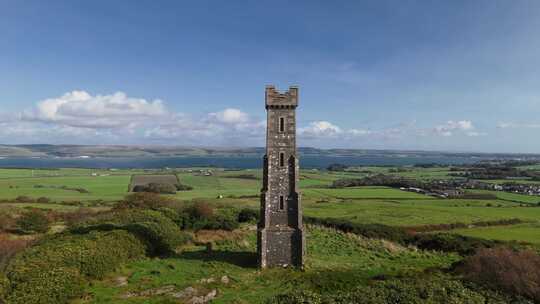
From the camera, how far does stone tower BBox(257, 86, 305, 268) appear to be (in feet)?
78.1

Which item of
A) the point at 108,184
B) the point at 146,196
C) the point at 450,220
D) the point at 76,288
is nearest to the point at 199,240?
the point at 76,288

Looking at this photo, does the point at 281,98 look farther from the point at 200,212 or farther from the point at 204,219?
the point at 200,212

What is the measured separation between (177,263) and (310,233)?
16410 millimetres

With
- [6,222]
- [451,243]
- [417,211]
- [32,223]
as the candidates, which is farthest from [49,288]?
[417,211]

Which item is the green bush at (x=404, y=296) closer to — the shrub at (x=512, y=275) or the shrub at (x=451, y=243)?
the shrub at (x=512, y=275)

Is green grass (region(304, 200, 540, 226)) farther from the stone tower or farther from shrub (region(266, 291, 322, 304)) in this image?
shrub (region(266, 291, 322, 304))

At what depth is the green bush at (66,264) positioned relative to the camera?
1708 cm

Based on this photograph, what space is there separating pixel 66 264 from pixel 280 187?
13.7 metres

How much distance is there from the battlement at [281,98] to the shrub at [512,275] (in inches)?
557

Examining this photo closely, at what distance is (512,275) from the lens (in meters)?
14.6

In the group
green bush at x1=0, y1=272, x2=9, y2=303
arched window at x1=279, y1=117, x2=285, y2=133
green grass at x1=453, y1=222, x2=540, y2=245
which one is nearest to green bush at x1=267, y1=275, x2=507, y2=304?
arched window at x1=279, y1=117, x2=285, y2=133

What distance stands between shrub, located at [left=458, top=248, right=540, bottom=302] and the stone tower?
10894 millimetres

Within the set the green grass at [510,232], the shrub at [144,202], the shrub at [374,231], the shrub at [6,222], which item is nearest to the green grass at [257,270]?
the shrub at [374,231]

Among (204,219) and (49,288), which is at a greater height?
(49,288)
